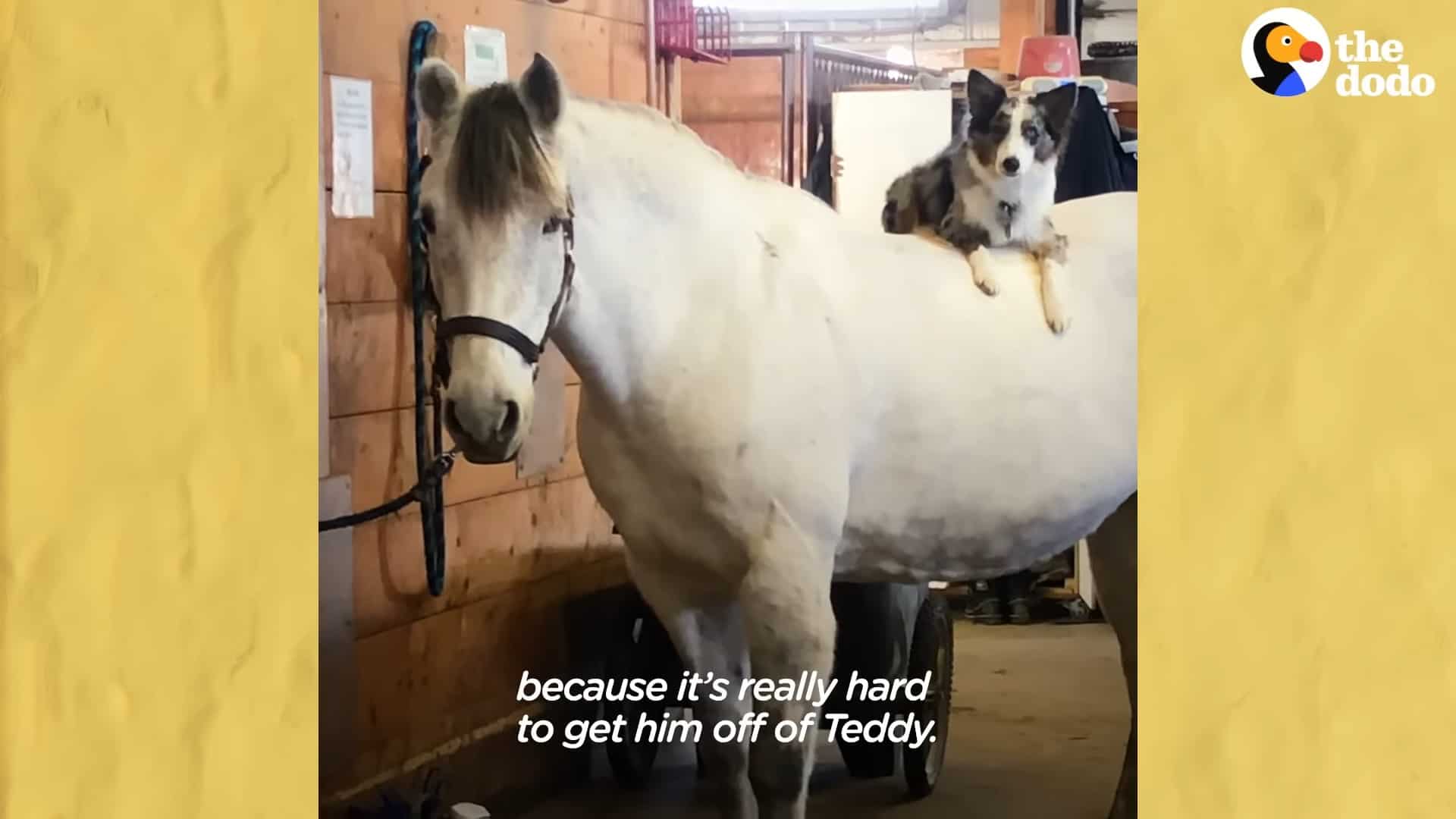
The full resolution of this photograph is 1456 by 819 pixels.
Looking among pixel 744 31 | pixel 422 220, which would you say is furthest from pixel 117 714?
pixel 744 31

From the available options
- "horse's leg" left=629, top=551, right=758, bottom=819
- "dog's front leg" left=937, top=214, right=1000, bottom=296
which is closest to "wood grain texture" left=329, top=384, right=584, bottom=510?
"horse's leg" left=629, top=551, right=758, bottom=819

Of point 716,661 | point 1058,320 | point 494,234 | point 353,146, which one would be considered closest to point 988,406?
point 1058,320

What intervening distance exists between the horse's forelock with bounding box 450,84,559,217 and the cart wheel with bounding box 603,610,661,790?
0.35 m

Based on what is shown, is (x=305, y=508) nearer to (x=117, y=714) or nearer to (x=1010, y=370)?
(x=117, y=714)

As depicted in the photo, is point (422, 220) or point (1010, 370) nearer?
point (422, 220)

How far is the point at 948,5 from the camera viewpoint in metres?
1.03

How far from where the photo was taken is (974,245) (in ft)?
3.61

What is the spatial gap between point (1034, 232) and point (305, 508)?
67 centimetres

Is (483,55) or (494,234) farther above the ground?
(483,55)

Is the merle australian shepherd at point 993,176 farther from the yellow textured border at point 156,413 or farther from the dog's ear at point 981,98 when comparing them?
the yellow textured border at point 156,413

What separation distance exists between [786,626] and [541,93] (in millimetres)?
464

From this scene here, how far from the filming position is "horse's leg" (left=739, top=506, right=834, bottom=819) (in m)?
1.02

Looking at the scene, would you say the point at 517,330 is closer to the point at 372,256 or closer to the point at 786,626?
the point at 372,256

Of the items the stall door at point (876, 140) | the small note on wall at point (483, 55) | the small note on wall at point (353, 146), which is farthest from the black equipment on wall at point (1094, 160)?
the small note on wall at point (353, 146)
